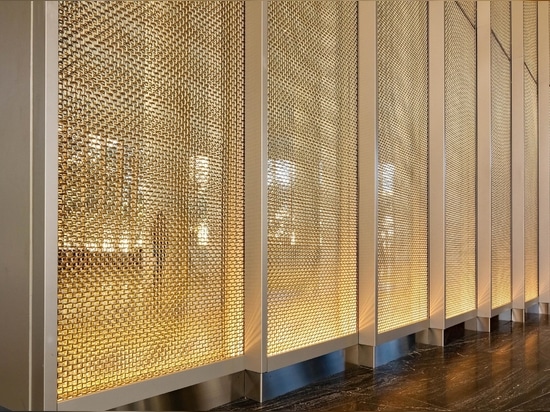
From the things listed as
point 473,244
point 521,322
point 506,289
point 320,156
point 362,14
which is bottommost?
point 521,322

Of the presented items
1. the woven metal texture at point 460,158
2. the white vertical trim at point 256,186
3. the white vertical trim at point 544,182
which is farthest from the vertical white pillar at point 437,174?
the white vertical trim at point 544,182

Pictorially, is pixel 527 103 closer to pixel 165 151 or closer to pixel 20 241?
pixel 165 151

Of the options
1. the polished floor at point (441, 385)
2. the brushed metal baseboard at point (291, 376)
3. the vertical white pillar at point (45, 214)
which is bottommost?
the polished floor at point (441, 385)

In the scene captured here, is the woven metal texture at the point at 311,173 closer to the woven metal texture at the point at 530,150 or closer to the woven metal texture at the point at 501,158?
the woven metal texture at the point at 501,158

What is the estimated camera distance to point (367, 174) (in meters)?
3.80

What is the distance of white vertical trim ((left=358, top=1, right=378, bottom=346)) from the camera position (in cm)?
374

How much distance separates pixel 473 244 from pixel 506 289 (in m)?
1.30

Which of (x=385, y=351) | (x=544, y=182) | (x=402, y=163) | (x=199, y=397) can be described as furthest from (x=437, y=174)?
(x=544, y=182)

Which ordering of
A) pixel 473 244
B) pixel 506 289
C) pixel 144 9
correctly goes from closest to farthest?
1. pixel 144 9
2. pixel 473 244
3. pixel 506 289

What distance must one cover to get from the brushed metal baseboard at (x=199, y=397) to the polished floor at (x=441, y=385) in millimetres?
55

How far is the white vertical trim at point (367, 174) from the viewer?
12.3ft

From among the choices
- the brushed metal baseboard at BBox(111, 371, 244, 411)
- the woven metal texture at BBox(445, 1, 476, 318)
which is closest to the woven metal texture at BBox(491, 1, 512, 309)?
the woven metal texture at BBox(445, 1, 476, 318)

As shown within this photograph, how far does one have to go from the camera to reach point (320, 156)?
11.3 feet

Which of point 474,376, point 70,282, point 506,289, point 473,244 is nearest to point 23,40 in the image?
point 70,282
